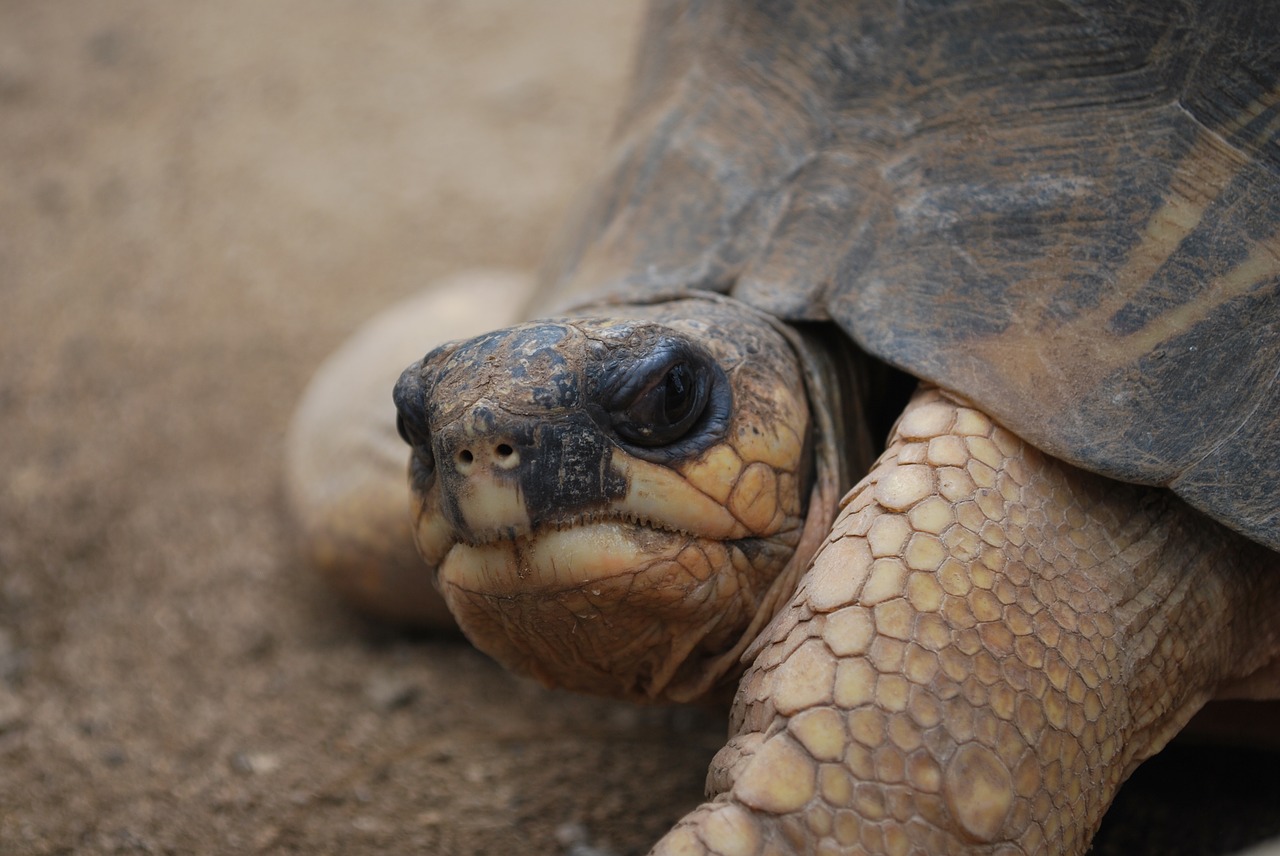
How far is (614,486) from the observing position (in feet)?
5.57

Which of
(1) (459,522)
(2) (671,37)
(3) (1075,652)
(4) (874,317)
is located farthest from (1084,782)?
(2) (671,37)

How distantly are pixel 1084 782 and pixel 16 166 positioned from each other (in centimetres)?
510

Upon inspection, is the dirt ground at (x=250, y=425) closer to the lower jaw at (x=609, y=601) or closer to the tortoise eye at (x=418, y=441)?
the lower jaw at (x=609, y=601)

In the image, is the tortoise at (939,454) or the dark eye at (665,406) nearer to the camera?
the tortoise at (939,454)

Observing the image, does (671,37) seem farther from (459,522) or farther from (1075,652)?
(1075,652)

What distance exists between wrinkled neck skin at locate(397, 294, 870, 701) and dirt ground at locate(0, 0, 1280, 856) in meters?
0.59

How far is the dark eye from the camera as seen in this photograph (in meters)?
1.71

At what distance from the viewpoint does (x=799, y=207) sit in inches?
83.2

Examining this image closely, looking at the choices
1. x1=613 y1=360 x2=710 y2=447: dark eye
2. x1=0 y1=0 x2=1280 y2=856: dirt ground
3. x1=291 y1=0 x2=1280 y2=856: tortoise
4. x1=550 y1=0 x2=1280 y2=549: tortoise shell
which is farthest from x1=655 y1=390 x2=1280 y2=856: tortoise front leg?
x1=0 y1=0 x2=1280 y2=856: dirt ground

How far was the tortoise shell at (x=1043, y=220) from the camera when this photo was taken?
1.70 metres

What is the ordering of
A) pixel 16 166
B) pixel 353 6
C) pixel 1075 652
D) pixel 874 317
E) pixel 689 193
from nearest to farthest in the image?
pixel 1075 652 → pixel 874 317 → pixel 689 193 → pixel 16 166 → pixel 353 6

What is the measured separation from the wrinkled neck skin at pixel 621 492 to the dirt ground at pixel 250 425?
0.59 metres

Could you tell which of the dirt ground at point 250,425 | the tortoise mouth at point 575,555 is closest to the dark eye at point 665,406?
the tortoise mouth at point 575,555

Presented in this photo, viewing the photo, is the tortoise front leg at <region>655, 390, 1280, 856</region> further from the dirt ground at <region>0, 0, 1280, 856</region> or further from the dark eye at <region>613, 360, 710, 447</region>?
the dirt ground at <region>0, 0, 1280, 856</region>
